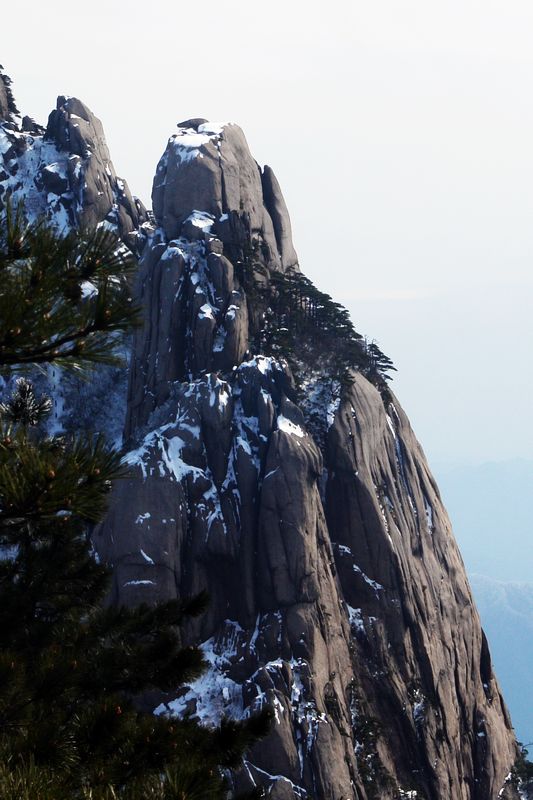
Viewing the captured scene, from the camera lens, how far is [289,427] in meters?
67.6

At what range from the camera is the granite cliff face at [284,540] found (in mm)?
60062

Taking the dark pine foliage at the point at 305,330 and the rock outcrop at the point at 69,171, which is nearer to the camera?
the dark pine foliage at the point at 305,330

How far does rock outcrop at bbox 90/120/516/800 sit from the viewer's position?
5997cm

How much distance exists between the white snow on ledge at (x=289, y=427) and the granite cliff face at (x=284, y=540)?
0.36ft

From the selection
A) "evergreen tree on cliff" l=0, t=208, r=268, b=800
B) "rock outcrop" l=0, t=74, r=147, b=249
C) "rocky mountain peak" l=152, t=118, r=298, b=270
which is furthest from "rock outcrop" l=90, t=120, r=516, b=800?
"evergreen tree on cliff" l=0, t=208, r=268, b=800

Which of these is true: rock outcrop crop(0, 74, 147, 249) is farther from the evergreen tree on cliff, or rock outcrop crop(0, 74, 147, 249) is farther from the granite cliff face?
the evergreen tree on cliff

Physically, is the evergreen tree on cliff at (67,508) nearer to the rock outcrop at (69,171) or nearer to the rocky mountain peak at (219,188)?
the rocky mountain peak at (219,188)

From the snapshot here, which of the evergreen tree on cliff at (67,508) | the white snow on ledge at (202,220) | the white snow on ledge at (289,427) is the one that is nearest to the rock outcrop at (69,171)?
the white snow on ledge at (202,220)

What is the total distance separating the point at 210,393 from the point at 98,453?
57.5 m

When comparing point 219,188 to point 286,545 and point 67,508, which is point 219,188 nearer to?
point 286,545

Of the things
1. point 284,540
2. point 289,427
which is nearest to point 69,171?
point 289,427

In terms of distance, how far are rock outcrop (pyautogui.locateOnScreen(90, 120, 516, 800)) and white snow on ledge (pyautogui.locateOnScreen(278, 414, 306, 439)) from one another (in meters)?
0.11

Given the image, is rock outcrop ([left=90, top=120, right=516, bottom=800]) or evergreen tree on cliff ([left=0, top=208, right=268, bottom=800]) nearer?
evergreen tree on cliff ([left=0, top=208, right=268, bottom=800])

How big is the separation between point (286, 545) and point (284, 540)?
0.40 m
